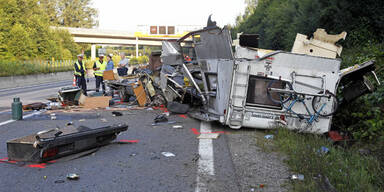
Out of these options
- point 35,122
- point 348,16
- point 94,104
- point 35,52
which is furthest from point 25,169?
point 35,52

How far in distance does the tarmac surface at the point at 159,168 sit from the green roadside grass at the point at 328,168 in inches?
8.7

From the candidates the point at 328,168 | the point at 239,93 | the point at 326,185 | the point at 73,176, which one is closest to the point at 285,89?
the point at 239,93

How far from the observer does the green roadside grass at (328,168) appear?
391 cm

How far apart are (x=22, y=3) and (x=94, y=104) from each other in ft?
98.0

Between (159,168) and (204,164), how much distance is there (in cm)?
62

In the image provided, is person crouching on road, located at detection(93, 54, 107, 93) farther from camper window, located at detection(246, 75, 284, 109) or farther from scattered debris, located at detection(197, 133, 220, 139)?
camper window, located at detection(246, 75, 284, 109)

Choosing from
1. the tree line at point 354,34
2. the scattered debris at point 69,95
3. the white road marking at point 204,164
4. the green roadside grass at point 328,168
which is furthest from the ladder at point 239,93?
the scattered debris at point 69,95

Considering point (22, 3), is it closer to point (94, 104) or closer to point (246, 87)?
point (94, 104)

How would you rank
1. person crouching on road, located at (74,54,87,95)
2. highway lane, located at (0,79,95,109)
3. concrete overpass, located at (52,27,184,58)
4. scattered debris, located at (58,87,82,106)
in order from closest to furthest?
1. scattered debris, located at (58,87,82,106)
2. highway lane, located at (0,79,95,109)
3. person crouching on road, located at (74,54,87,95)
4. concrete overpass, located at (52,27,184,58)

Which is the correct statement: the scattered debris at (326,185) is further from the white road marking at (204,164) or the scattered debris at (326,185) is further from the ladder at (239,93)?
the ladder at (239,93)

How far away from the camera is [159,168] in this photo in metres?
4.80

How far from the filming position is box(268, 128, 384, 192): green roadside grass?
12.8 ft

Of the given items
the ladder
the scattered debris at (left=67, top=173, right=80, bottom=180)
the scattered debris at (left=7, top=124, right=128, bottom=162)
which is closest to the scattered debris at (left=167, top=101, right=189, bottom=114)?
the ladder

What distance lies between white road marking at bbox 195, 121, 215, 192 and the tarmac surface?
12 mm
